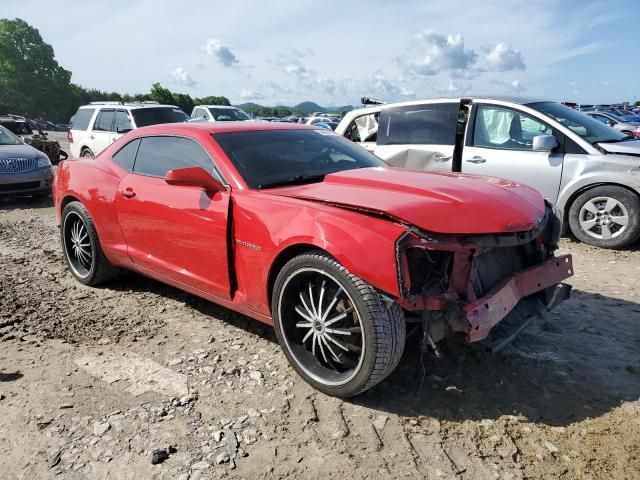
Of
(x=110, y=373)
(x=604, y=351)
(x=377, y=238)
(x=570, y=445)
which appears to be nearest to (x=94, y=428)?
(x=110, y=373)

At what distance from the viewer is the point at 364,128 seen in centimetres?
770

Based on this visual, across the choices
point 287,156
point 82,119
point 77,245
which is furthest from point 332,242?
point 82,119

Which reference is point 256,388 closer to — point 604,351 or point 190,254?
point 190,254

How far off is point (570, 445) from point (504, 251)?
113cm

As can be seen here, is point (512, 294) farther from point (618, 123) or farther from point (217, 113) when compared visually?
point (618, 123)

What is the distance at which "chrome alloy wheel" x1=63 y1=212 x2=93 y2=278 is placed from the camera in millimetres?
4852

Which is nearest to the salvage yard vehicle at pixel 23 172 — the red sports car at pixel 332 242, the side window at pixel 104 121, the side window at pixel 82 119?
the side window at pixel 104 121

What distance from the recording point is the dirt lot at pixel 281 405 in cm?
239

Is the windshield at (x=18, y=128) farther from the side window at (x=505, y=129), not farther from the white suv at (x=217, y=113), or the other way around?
the side window at (x=505, y=129)

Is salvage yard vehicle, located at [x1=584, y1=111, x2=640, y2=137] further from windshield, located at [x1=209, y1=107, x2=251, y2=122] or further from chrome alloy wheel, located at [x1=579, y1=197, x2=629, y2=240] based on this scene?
windshield, located at [x1=209, y1=107, x2=251, y2=122]

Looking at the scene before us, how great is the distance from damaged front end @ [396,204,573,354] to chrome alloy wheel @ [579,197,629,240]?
3.09 m

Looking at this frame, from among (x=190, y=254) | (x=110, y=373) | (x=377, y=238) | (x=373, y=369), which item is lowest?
(x=110, y=373)

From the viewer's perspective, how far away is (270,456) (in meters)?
2.45

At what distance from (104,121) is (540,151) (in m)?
9.74
